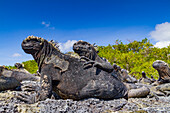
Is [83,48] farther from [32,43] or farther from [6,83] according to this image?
[6,83]

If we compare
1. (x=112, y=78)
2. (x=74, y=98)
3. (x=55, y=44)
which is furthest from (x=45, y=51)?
(x=112, y=78)

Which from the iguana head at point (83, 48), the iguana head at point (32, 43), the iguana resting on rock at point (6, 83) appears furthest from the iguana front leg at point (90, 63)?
the iguana resting on rock at point (6, 83)

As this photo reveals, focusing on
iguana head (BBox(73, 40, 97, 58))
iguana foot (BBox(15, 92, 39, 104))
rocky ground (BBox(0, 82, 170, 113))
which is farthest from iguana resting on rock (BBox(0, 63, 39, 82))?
iguana head (BBox(73, 40, 97, 58))

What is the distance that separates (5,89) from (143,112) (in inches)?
188

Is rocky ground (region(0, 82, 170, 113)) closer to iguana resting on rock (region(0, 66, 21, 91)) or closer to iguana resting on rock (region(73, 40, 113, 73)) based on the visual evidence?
iguana resting on rock (region(73, 40, 113, 73))

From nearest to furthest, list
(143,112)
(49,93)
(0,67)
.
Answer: (143,112)
(49,93)
(0,67)

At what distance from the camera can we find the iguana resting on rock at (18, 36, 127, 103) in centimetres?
374

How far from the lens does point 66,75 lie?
12.3 feet

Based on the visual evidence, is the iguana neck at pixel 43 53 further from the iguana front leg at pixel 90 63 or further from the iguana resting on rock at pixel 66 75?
the iguana front leg at pixel 90 63

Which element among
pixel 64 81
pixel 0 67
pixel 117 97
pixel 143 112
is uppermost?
pixel 0 67

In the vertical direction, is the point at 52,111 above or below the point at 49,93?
below

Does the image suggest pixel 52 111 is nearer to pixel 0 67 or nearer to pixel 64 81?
pixel 64 81

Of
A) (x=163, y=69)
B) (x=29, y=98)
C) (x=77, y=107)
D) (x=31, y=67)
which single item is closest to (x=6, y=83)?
(x=29, y=98)

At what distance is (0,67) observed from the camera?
609 centimetres
